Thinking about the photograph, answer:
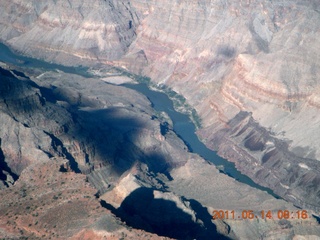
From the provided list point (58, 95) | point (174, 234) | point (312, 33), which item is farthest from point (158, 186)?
point (312, 33)

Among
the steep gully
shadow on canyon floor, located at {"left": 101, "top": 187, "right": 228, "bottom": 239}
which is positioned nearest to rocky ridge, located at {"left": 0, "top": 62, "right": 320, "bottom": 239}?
shadow on canyon floor, located at {"left": 101, "top": 187, "right": 228, "bottom": 239}

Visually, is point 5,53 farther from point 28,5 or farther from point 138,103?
point 138,103

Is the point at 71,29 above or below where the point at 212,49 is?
below

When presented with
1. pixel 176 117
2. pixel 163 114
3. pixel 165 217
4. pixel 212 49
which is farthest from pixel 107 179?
pixel 212 49

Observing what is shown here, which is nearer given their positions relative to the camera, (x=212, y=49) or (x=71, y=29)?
(x=212, y=49)

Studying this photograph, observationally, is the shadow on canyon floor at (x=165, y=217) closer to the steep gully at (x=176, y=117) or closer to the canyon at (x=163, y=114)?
the canyon at (x=163, y=114)

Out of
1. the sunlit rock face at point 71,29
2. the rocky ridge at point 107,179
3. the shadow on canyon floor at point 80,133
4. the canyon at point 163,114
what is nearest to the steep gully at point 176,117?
the canyon at point 163,114

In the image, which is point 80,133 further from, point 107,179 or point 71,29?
point 71,29
